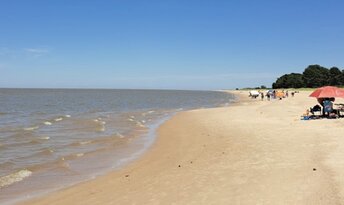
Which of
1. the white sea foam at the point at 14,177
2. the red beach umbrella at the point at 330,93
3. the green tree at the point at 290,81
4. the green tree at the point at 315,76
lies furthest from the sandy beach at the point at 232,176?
the green tree at the point at 290,81

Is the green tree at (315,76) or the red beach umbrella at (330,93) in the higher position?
the green tree at (315,76)

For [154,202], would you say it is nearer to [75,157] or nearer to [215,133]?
[75,157]

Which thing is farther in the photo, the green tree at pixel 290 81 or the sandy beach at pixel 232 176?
the green tree at pixel 290 81

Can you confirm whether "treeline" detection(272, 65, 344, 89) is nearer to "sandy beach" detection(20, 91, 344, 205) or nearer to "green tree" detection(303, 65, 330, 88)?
"green tree" detection(303, 65, 330, 88)

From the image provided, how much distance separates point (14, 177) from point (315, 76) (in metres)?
124

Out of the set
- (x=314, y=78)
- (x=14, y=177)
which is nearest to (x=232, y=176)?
(x=14, y=177)

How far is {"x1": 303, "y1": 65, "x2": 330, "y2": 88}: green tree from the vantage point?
119 m

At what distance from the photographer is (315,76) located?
123062 millimetres

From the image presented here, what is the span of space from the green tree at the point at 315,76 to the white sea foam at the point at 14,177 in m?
119

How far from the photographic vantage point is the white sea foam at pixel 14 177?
432 inches

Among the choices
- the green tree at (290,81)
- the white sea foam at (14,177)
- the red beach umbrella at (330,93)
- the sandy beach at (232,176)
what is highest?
the green tree at (290,81)

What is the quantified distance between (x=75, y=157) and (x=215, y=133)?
26.1ft

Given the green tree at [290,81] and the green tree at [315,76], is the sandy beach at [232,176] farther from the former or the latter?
the green tree at [290,81]

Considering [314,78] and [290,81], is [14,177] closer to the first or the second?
[314,78]
